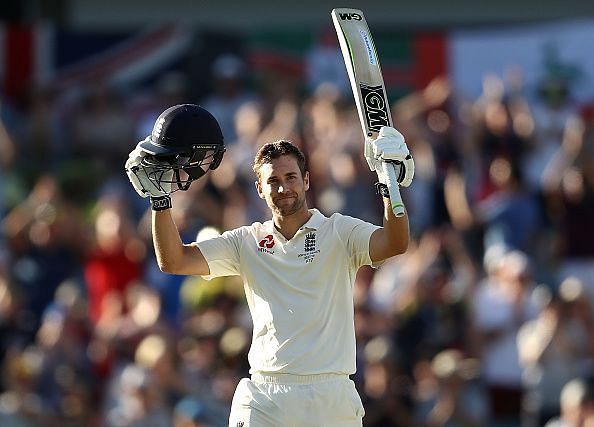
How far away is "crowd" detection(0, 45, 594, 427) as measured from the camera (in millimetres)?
10438

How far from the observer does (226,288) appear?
37.3ft

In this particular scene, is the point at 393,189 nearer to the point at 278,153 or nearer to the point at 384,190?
the point at 384,190

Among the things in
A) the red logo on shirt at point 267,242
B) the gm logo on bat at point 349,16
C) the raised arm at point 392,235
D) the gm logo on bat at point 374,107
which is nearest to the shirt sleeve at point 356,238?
the raised arm at point 392,235

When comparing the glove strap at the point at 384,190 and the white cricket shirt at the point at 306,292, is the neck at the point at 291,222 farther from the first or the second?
the glove strap at the point at 384,190

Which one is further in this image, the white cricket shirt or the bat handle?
the white cricket shirt

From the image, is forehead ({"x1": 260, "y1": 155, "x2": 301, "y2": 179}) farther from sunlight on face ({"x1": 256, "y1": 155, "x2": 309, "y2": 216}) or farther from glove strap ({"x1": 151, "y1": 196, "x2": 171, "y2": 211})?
glove strap ({"x1": 151, "y1": 196, "x2": 171, "y2": 211})

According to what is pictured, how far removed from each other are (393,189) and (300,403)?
1.02m

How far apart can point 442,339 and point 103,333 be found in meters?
2.79

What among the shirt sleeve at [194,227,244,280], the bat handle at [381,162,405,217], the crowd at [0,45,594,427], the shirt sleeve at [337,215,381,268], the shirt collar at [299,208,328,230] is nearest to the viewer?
the bat handle at [381,162,405,217]

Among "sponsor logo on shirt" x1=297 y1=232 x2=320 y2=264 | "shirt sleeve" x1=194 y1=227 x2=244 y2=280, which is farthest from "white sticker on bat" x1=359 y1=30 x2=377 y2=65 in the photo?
"shirt sleeve" x1=194 y1=227 x2=244 y2=280

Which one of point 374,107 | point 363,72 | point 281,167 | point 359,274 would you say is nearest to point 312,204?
point 359,274

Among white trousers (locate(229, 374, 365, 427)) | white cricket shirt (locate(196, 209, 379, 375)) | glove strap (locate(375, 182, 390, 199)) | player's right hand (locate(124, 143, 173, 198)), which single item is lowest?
white trousers (locate(229, 374, 365, 427))

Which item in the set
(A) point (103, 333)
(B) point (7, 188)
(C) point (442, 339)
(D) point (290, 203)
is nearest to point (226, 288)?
(A) point (103, 333)

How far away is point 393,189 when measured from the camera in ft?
19.9
